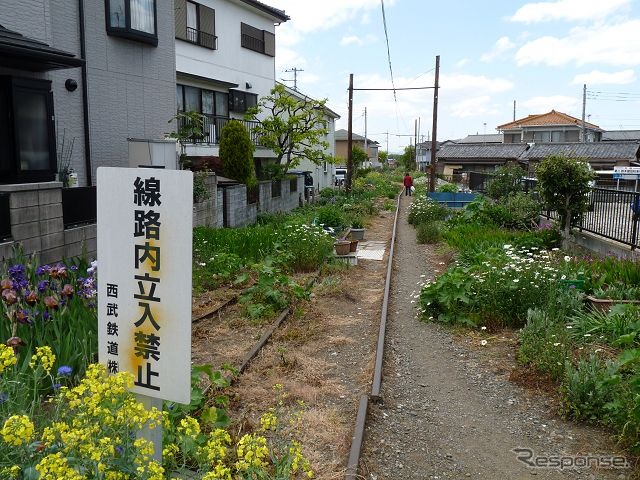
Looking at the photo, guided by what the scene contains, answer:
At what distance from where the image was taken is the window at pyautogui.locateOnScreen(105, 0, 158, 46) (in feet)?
43.1

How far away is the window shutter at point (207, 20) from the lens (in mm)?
22625

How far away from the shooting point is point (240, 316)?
840cm

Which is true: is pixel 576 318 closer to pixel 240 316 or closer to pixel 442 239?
pixel 240 316

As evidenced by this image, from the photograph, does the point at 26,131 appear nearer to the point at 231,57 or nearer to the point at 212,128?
the point at 212,128

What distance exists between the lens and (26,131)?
10.1 meters

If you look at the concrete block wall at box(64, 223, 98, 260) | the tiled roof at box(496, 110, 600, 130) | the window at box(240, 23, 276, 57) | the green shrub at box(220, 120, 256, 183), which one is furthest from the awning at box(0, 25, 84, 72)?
the tiled roof at box(496, 110, 600, 130)

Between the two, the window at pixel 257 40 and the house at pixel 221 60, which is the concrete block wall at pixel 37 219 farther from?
the window at pixel 257 40

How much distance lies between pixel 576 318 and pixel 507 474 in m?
3.42

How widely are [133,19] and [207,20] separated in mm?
9850

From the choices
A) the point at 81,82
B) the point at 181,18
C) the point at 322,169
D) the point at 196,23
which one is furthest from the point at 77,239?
the point at 322,169

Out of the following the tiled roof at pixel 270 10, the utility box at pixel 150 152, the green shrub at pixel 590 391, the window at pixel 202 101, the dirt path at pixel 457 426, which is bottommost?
the dirt path at pixel 457 426

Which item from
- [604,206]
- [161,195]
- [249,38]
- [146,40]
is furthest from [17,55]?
[249,38]

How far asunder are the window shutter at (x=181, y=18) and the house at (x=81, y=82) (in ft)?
20.4

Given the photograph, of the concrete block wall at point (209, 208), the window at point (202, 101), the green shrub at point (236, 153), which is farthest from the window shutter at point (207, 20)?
the concrete block wall at point (209, 208)
